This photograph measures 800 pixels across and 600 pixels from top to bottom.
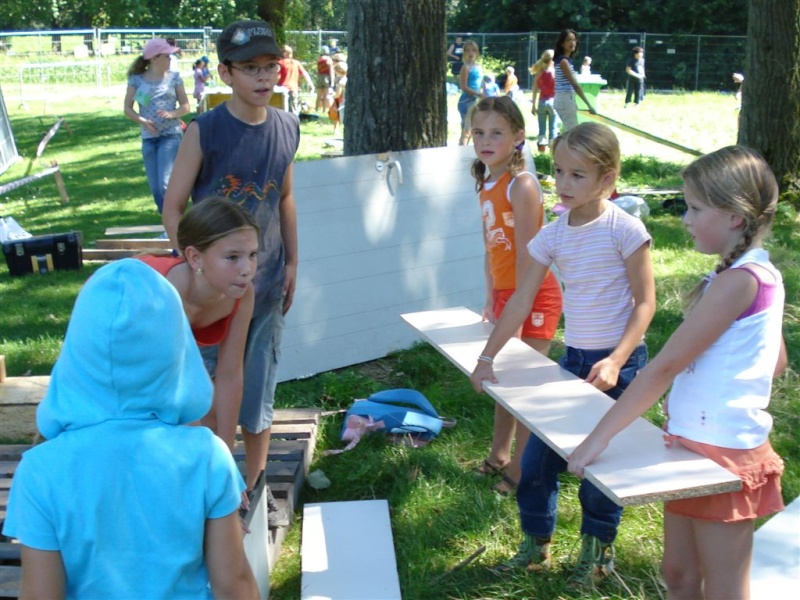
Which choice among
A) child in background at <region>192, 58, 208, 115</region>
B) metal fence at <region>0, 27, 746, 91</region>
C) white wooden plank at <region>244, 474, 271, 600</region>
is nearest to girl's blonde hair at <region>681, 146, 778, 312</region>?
white wooden plank at <region>244, 474, 271, 600</region>

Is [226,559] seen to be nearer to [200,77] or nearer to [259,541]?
[259,541]

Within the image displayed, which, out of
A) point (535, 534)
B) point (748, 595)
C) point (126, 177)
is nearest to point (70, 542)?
point (748, 595)

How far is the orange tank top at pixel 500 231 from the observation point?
3.98 m

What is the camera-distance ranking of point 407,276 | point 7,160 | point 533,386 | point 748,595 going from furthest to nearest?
1. point 7,160
2. point 407,276
3. point 533,386
4. point 748,595

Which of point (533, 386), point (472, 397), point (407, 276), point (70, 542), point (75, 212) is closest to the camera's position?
point (70, 542)

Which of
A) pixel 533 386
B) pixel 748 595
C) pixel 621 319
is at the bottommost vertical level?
pixel 748 595

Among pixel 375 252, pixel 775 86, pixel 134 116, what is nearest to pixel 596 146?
pixel 375 252

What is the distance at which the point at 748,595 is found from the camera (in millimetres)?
2529

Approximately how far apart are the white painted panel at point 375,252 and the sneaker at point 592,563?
2726 mm

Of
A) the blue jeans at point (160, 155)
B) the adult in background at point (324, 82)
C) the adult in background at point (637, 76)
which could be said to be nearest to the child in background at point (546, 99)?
the adult in background at point (324, 82)

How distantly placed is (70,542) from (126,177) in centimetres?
1269

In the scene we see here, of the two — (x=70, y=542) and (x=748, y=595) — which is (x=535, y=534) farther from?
(x=70, y=542)

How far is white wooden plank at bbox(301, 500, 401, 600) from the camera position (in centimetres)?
345

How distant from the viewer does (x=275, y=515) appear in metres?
3.80
